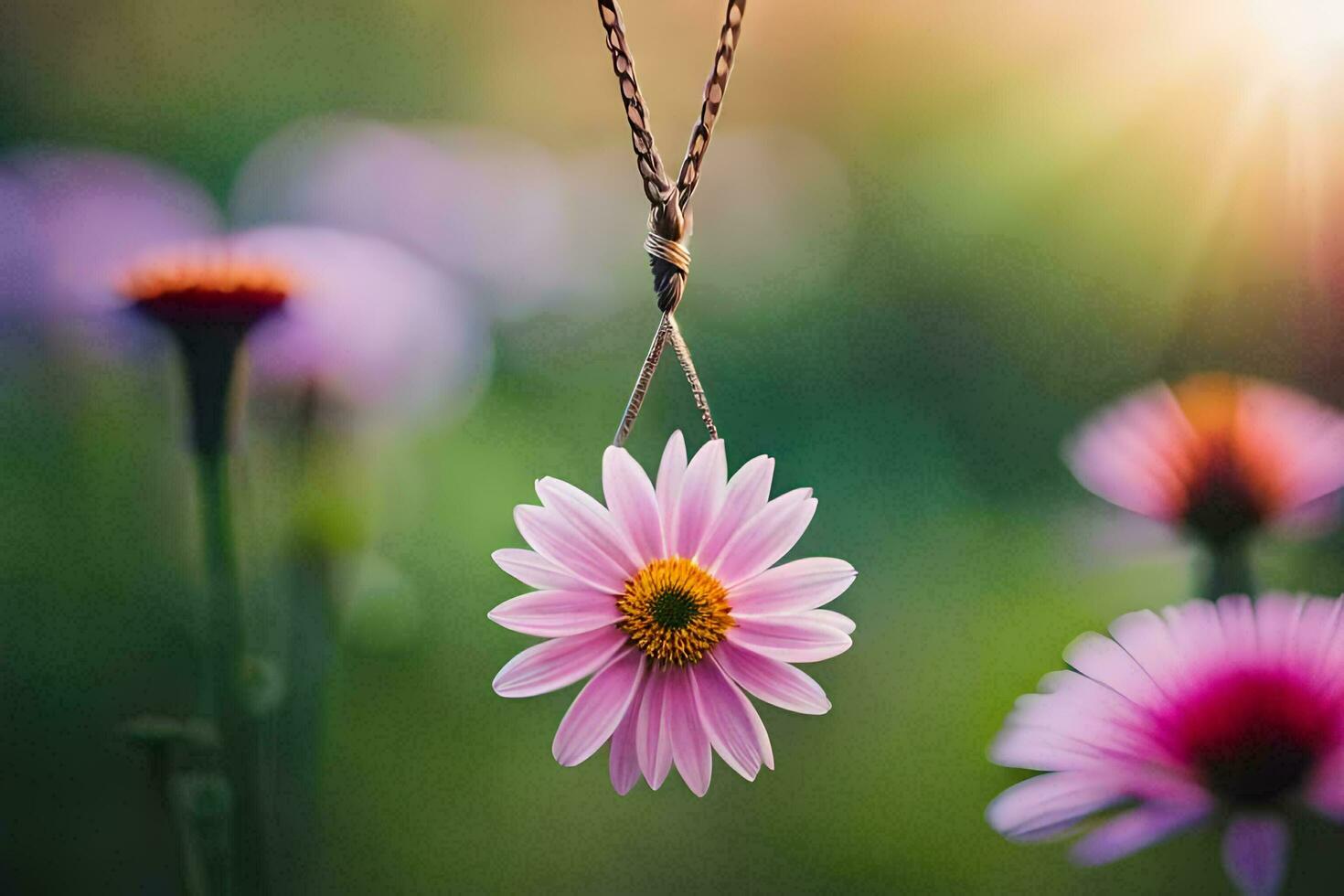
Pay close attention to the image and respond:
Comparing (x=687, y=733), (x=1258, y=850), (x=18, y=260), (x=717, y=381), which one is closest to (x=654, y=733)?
(x=687, y=733)

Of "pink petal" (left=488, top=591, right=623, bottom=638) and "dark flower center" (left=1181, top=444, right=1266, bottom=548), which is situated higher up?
"dark flower center" (left=1181, top=444, right=1266, bottom=548)

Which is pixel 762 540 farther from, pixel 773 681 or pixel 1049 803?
pixel 1049 803

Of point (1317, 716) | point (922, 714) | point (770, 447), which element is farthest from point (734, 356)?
point (1317, 716)

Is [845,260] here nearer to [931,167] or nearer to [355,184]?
[931,167]

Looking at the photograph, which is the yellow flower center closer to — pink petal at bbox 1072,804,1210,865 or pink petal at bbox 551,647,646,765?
pink petal at bbox 551,647,646,765

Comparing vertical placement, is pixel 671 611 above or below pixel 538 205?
below

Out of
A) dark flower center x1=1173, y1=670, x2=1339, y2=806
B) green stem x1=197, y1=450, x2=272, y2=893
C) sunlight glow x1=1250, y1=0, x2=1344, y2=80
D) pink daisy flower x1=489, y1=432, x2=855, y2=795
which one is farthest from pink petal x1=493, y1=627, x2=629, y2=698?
sunlight glow x1=1250, y1=0, x2=1344, y2=80

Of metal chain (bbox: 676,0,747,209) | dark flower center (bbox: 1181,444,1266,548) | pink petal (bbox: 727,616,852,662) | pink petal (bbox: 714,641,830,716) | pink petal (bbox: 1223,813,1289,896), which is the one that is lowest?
pink petal (bbox: 1223,813,1289,896)
